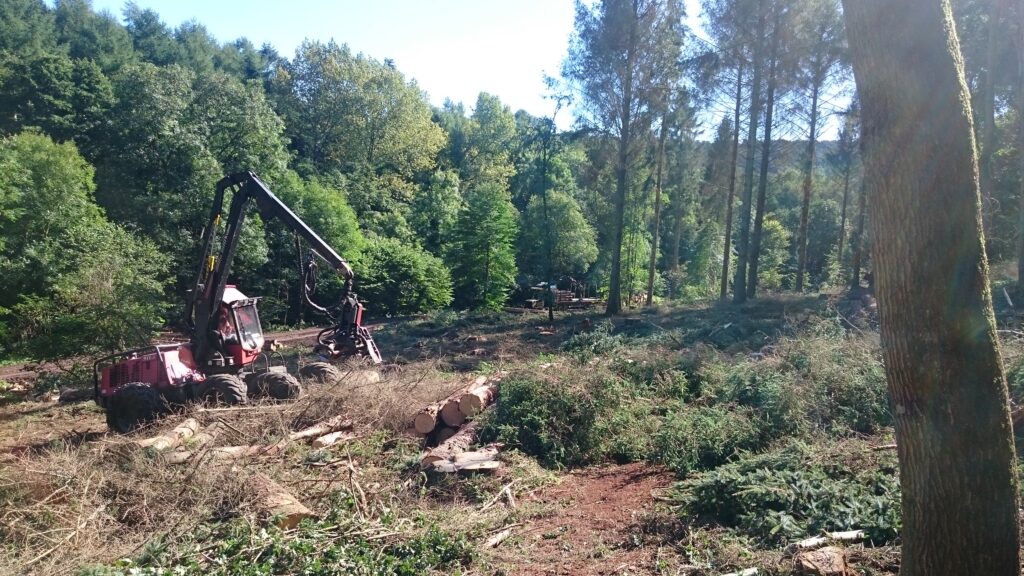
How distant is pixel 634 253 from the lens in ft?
145

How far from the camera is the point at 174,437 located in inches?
320

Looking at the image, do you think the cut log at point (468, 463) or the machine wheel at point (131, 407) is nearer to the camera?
the cut log at point (468, 463)

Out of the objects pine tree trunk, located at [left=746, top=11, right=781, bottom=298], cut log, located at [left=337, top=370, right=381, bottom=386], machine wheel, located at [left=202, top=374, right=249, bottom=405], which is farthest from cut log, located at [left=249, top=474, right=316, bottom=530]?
pine tree trunk, located at [left=746, top=11, right=781, bottom=298]

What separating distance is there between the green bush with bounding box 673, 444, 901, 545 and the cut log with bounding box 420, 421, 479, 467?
2803mm

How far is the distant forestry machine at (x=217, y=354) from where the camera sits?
10070mm

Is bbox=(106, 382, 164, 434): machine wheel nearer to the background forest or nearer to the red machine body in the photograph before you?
the red machine body

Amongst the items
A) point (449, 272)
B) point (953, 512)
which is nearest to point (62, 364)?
point (953, 512)

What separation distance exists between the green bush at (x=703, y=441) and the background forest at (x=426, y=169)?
43.0 ft

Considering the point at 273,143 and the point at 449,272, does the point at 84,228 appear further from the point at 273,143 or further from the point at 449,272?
the point at 449,272

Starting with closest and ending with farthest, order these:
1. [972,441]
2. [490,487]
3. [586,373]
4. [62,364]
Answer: [972,441] < [490,487] < [586,373] < [62,364]

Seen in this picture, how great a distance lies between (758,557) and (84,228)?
24344 millimetres

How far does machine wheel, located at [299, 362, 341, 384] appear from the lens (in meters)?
11.3

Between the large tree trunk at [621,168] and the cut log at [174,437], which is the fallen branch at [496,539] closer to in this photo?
the cut log at [174,437]

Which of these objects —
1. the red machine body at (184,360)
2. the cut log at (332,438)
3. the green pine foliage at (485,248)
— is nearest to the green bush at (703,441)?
the cut log at (332,438)
